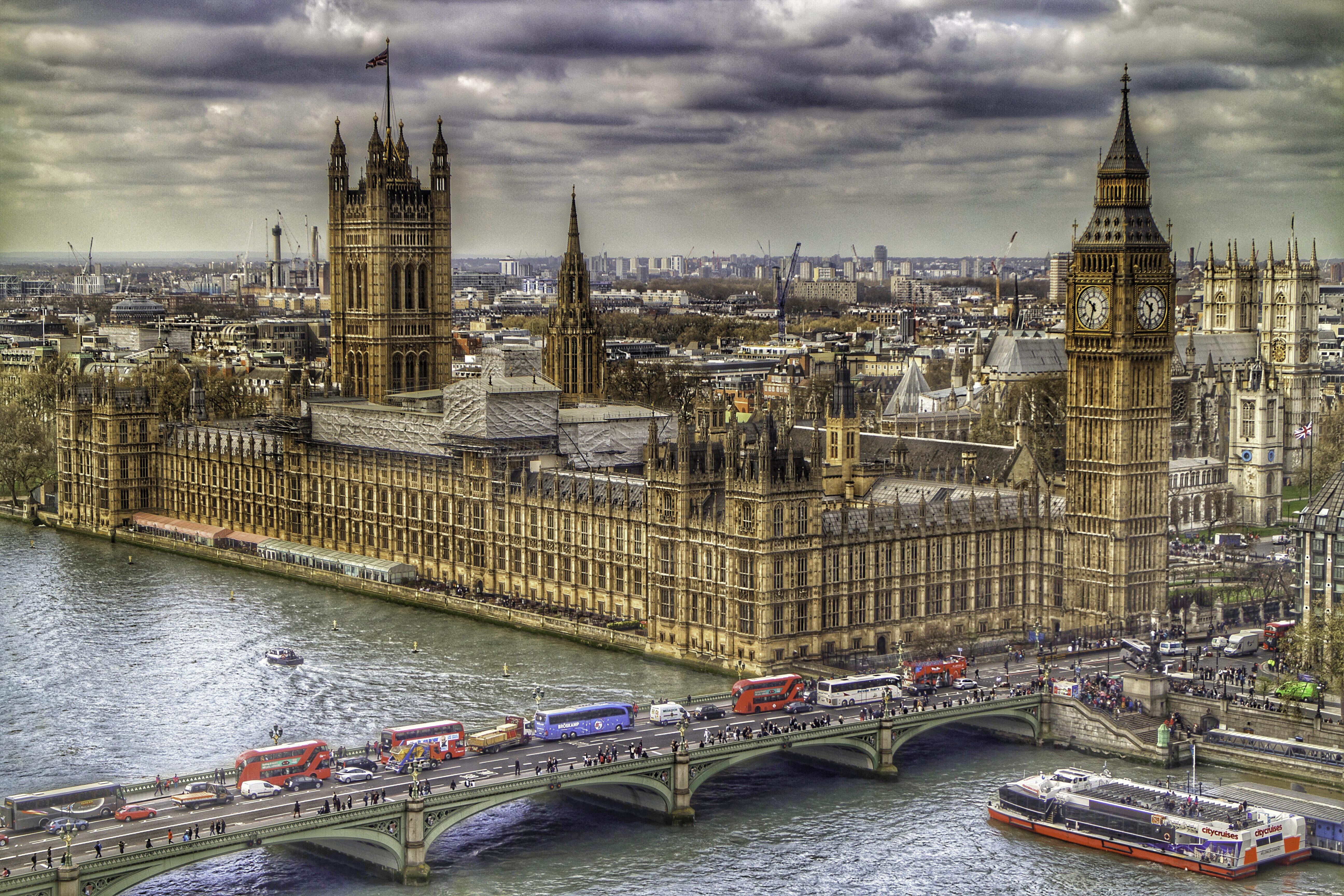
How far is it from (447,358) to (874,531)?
234 ft

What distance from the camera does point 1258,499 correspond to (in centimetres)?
16138

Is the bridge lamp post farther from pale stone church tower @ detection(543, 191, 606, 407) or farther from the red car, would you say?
pale stone church tower @ detection(543, 191, 606, 407)

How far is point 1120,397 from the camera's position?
113188 mm

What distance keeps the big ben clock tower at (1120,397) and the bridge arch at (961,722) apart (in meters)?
18.4

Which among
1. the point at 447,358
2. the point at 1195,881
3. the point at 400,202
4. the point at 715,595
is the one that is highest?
the point at 400,202

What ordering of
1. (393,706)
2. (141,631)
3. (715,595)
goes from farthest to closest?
(141,631) → (715,595) → (393,706)

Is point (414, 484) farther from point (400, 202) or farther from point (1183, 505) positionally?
point (1183, 505)

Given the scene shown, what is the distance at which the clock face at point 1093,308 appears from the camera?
11356 cm

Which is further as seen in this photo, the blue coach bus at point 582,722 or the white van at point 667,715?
the white van at point 667,715

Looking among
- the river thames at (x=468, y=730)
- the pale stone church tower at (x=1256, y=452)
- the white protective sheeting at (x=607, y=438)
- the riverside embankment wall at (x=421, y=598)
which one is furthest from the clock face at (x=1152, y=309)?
the pale stone church tower at (x=1256, y=452)

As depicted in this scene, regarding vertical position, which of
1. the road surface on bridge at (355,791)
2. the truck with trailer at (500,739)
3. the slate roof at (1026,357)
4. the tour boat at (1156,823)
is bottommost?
the tour boat at (1156,823)

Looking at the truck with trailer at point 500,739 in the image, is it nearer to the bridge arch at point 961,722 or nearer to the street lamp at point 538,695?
the street lamp at point 538,695

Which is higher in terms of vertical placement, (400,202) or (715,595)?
(400,202)

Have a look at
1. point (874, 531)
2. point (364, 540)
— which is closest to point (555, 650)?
point (874, 531)
